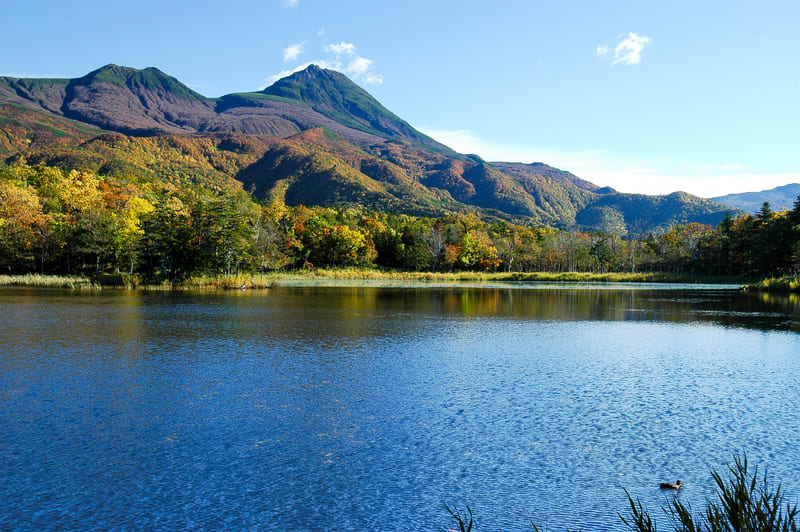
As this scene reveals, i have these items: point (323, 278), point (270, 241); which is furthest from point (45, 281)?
point (323, 278)

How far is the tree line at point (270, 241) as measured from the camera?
182 feet

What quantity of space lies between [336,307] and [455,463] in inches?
1046

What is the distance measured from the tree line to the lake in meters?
34.1

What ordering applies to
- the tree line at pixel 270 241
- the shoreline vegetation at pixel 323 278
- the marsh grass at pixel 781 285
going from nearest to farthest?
1. the shoreline vegetation at pixel 323 278
2. the marsh grass at pixel 781 285
3. the tree line at pixel 270 241

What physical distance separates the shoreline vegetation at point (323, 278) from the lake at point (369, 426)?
2956cm

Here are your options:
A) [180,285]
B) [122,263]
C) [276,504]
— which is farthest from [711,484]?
[122,263]

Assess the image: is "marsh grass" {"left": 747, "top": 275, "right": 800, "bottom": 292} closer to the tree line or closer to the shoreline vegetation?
the shoreline vegetation

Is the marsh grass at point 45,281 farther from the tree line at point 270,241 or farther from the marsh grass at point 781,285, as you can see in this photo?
the marsh grass at point 781,285

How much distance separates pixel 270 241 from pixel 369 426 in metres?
66.4

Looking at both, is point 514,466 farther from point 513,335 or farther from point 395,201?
point 395,201

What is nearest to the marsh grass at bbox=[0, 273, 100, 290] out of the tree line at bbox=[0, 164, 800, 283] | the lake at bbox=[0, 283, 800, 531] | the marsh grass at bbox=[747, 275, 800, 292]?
the tree line at bbox=[0, 164, 800, 283]

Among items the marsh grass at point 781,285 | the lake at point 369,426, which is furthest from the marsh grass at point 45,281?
the marsh grass at point 781,285

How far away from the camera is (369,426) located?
1035 cm

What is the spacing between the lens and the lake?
7.14 m
